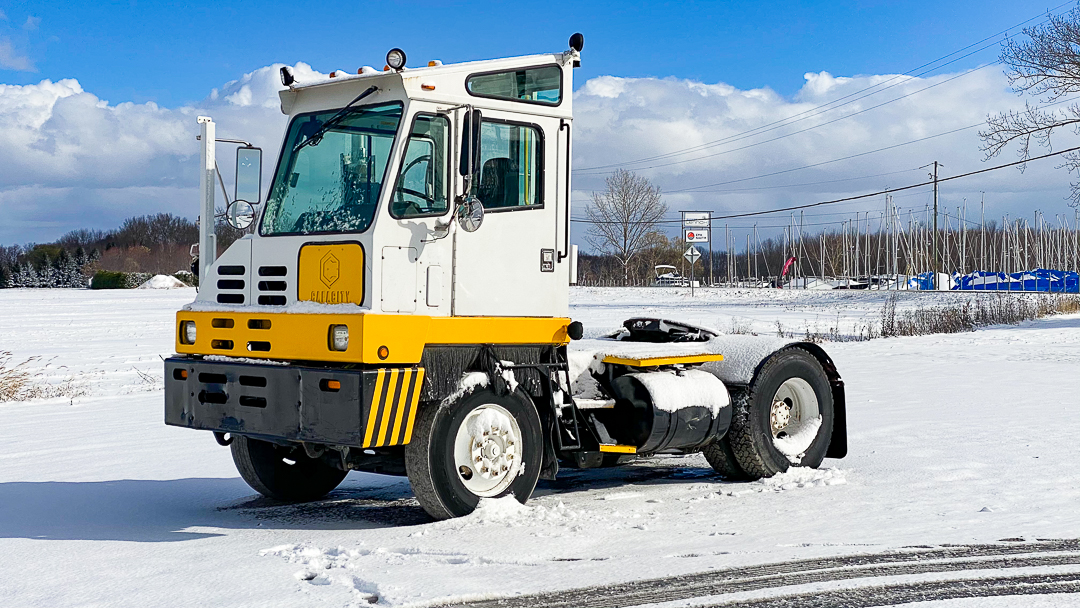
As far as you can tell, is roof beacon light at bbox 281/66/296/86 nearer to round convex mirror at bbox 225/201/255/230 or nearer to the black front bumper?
round convex mirror at bbox 225/201/255/230

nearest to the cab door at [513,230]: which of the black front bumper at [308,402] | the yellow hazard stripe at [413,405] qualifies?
the yellow hazard stripe at [413,405]

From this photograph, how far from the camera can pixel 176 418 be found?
6973mm

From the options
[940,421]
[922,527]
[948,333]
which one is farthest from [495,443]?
[948,333]

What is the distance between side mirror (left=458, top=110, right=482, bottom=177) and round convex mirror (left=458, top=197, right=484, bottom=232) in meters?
0.19

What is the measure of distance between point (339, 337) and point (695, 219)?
64.4m

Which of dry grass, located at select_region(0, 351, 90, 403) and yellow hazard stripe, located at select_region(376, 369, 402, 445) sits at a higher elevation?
yellow hazard stripe, located at select_region(376, 369, 402, 445)

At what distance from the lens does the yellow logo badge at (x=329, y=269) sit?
6.43 metres

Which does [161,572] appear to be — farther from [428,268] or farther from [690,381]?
[690,381]

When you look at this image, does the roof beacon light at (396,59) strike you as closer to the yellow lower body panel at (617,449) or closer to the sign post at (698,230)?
the yellow lower body panel at (617,449)

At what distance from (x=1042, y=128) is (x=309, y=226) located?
3261 cm

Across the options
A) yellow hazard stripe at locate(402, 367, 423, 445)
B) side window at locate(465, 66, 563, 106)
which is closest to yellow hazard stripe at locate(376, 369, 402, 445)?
yellow hazard stripe at locate(402, 367, 423, 445)

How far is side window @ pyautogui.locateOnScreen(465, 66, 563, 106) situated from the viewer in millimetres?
6957

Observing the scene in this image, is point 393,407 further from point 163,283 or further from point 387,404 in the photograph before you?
point 163,283

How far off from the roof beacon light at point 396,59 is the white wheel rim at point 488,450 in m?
2.20
